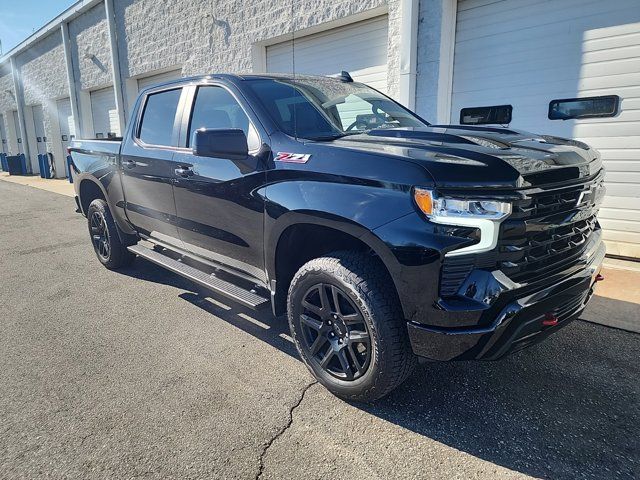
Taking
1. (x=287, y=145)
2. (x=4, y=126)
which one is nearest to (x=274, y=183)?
(x=287, y=145)

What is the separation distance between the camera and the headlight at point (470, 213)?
1.98 m

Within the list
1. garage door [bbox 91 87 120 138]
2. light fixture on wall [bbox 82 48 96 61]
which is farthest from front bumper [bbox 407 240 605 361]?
light fixture on wall [bbox 82 48 96 61]

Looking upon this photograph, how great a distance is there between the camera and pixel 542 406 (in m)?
2.50

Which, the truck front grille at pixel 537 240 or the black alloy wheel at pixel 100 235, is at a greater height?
the truck front grille at pixel 537 240

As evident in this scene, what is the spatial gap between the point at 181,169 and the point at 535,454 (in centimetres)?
302

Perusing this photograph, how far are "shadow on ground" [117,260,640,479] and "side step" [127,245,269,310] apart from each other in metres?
0.51

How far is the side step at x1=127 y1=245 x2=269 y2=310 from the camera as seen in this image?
9.72ft

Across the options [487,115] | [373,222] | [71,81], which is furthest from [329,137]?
[71,81]

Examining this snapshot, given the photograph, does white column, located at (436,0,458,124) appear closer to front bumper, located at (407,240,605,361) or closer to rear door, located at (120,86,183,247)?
rear door, located at (120,86,183,247)

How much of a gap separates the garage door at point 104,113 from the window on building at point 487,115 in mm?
12360

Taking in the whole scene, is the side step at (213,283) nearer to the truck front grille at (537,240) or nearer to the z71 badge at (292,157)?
the z71 badge at (292,157)

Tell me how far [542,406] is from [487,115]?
454 cm

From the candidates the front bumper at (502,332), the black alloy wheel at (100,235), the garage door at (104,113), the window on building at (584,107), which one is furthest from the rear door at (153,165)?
the garage door at (104,113)

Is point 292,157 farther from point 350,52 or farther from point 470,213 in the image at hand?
point 350,52
